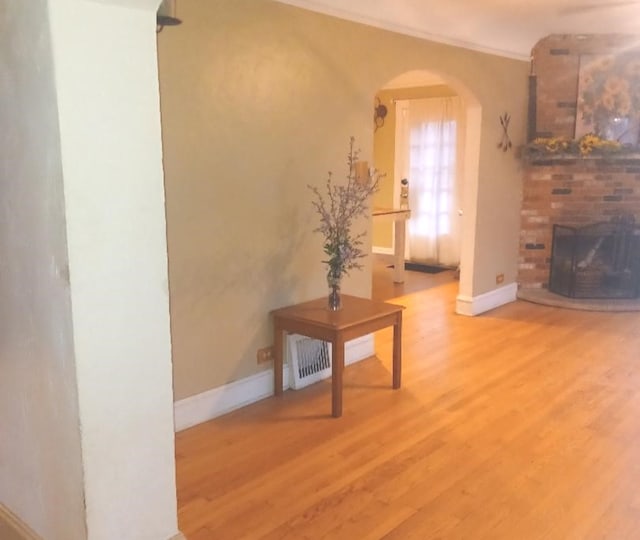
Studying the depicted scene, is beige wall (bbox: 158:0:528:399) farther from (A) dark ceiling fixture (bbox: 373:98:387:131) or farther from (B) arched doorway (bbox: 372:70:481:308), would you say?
(A) dark ceiling fixture (bbox: 373:98:387:131)

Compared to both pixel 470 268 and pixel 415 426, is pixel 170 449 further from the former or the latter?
pixel 470 268

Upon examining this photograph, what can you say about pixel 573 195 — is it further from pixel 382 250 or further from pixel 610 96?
pixel 382 250

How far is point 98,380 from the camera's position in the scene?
1.84 metres

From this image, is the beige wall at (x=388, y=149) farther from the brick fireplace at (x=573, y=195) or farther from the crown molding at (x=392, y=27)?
the crown molding at (x=392, y=27)

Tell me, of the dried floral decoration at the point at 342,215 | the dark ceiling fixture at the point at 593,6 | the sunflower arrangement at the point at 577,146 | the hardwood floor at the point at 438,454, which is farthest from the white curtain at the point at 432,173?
the dried floral decoration at the point at 342,215

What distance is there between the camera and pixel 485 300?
5.55 m

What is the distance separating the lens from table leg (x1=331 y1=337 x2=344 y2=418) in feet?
10.7

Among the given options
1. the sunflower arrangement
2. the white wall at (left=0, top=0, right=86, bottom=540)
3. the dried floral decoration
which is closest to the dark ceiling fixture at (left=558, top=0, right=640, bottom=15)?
the sunflower arrangement

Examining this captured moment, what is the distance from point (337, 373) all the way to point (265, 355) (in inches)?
20.4

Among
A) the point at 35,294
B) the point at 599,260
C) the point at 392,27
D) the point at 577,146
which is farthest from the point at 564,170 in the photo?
the point at 35,294

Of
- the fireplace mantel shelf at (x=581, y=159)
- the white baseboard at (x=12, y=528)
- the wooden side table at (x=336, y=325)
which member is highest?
the fireplace mantel shelf at (x=581, y=159)

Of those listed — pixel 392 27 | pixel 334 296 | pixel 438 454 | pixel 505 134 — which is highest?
pixel 392 27

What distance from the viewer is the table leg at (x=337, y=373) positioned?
3.28 m

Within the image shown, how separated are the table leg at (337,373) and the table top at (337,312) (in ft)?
0.30
